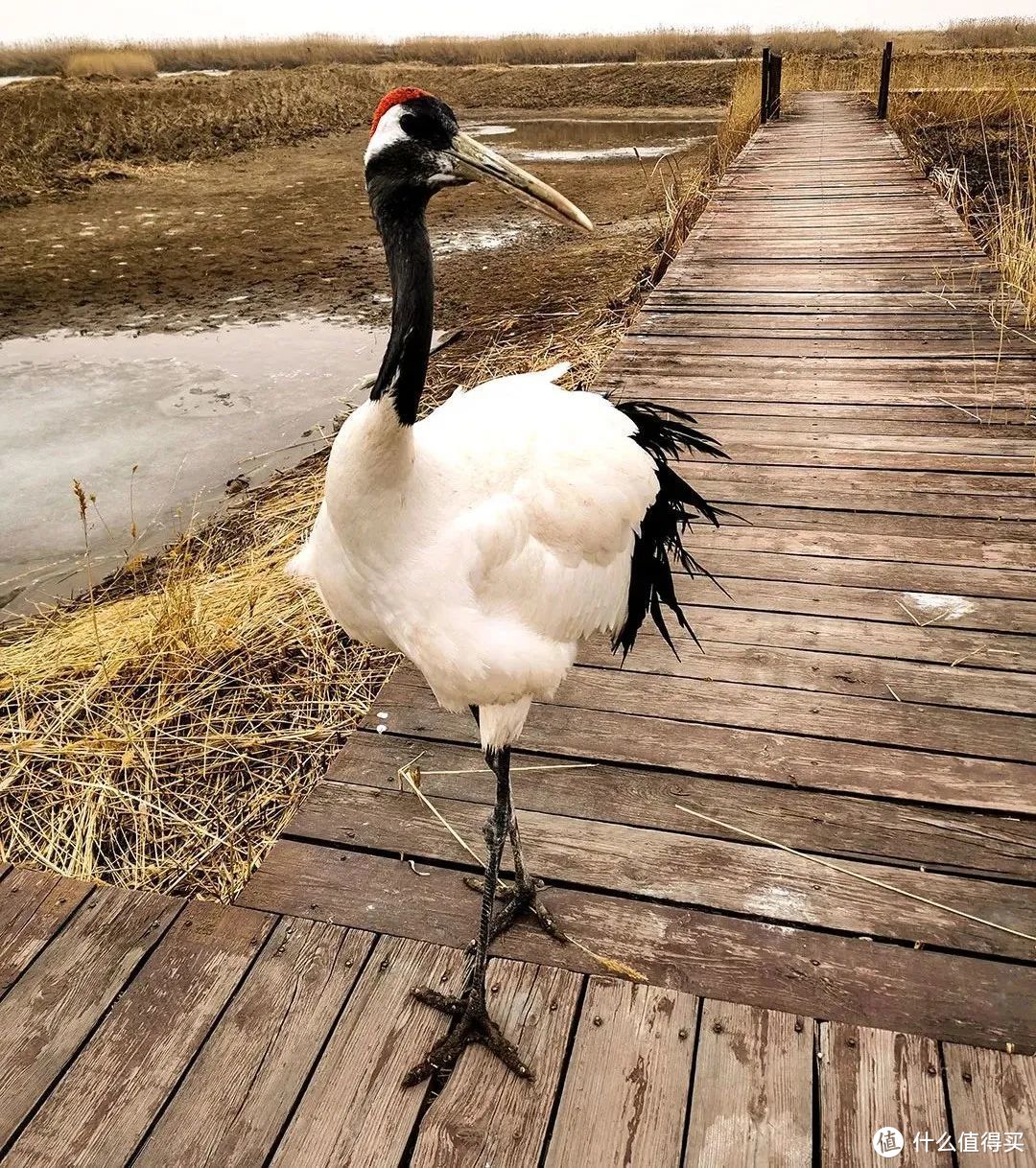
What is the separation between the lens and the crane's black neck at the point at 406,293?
178cm

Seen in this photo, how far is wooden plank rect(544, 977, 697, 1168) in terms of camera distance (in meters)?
1.75

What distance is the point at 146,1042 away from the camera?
195 cm

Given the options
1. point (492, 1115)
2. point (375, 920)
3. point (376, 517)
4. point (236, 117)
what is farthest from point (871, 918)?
point (236, 117)

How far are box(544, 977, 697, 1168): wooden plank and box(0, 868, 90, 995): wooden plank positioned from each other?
4.50 feet

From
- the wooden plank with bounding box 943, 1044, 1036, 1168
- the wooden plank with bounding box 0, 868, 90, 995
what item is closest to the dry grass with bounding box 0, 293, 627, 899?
the wooden plank with bounding box 0, 868, 90, 995

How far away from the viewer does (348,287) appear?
941cm

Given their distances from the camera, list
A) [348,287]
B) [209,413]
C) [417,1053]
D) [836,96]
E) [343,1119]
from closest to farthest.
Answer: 1. [343,1119]
2. [417,1053]
3. [209,413]
4. [348,287]
5. [836,96]

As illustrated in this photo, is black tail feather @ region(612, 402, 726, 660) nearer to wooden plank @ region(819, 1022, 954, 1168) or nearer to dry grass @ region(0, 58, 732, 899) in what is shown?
wooden plank @ region(819, 1022, 954, 1168)

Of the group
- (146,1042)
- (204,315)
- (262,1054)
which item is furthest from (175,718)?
(204,315)

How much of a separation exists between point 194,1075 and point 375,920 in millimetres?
518

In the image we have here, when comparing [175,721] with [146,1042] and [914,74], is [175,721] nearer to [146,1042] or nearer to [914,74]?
[146,1042]

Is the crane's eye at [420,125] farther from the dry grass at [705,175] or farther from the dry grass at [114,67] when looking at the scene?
the dry grass at [114,67]

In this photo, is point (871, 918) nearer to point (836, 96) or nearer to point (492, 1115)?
point (492, 1115)

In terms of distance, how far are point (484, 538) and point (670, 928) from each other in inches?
42.5
